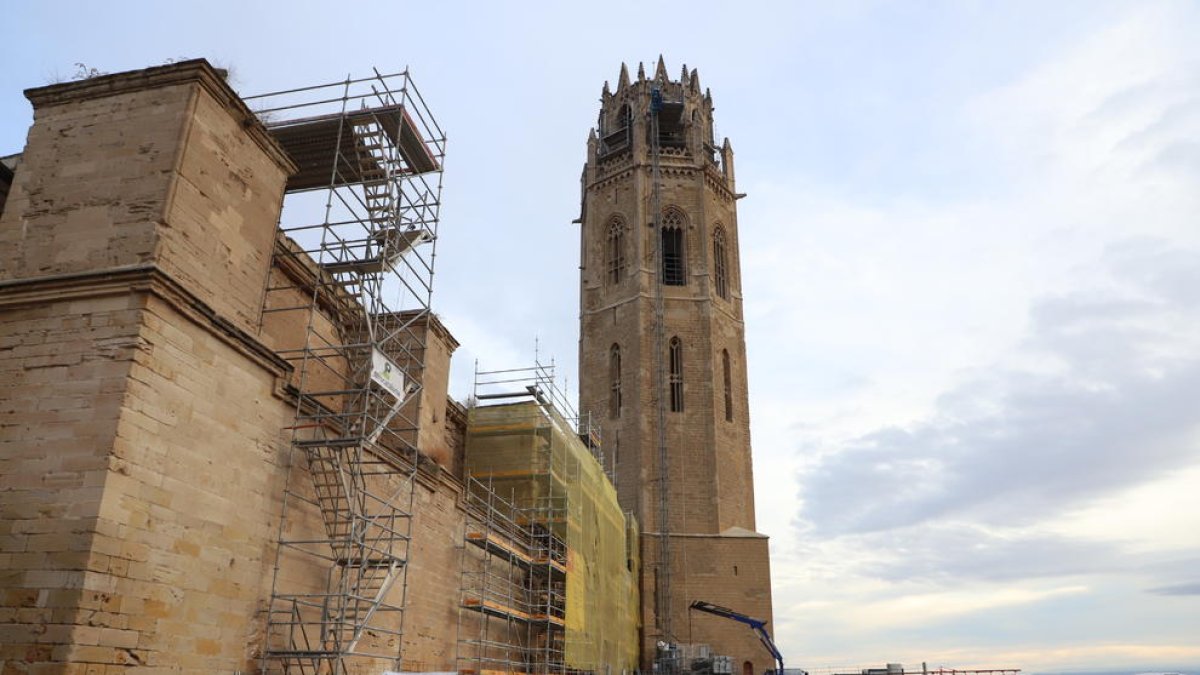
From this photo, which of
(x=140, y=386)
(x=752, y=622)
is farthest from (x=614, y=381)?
(x=140, y=386)

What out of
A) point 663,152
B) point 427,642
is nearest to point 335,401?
point 427,642

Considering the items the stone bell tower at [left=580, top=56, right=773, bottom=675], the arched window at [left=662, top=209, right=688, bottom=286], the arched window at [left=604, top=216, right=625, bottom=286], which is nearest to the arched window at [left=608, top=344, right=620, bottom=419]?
the stone bell tower at [left=580, top=56, right=773, bottom=675]

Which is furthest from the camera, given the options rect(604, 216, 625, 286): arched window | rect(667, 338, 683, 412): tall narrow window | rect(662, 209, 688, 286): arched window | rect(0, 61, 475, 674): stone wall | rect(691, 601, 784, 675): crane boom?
rect(604, 216, 625, 286): arched window

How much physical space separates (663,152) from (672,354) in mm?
10846

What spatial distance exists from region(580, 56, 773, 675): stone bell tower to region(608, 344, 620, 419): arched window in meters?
0.08

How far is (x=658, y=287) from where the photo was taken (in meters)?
38.8

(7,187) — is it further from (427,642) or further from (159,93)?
(427,642)

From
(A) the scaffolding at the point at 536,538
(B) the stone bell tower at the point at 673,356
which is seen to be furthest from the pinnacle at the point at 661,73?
(A) the scaffolding at the point at 536,538

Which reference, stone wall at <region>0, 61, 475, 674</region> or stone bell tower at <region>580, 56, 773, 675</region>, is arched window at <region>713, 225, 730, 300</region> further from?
stone wall at <region>0, 61, 475, 674</region>

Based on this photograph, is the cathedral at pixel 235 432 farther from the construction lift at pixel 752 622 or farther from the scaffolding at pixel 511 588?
the construction lift at pixel 752 622

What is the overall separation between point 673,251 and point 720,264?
95.1 inches

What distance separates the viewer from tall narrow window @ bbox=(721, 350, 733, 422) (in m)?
38.0

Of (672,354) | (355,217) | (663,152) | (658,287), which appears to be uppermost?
(663,152)

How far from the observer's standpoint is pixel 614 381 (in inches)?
1516
